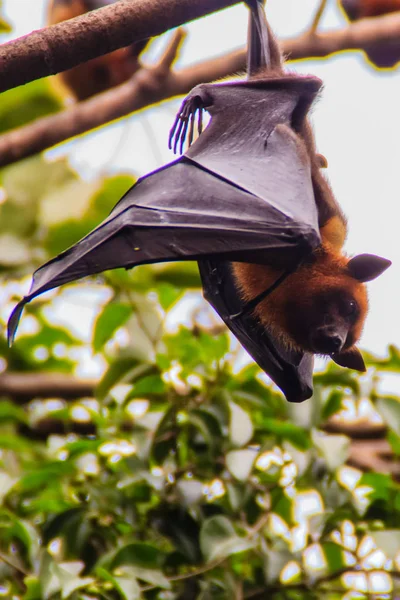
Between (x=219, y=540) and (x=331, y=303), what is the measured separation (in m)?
1.06

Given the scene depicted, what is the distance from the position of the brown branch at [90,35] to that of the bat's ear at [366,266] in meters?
1.16

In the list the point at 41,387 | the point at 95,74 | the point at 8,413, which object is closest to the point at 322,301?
the point at 8,413

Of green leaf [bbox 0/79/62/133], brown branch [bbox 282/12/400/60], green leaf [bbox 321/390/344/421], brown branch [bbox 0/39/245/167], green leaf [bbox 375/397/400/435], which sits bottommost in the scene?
green leaf [bbox 375/397/400/435]

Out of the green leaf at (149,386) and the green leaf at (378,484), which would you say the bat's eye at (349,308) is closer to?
the green leaf at (378,484)

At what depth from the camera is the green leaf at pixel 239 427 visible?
3283 mm

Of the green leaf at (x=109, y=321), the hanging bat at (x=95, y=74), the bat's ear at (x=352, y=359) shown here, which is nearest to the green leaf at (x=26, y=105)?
the hanging bat at (x=95, y=74)

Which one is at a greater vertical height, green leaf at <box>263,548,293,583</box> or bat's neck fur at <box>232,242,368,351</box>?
bat's neck fur at <box>232,242,368,351</box>

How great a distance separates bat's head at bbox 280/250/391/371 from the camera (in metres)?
3.21

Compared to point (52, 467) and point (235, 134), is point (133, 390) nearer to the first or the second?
point (52, 467)

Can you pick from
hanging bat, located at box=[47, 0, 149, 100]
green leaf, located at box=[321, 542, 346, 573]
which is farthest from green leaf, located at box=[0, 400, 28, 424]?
hanging bat, located at box=[47, 0, 149, 100]

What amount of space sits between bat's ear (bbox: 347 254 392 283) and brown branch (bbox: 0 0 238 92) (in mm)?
1156

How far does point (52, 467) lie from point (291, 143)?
5.54 ft

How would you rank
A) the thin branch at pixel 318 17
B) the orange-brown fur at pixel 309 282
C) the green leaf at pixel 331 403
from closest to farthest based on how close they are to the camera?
1. the orange-brown fur at pixel 309 282
2. the green leaf at pixel 331 403
3. the thin branch at pixel 318 17

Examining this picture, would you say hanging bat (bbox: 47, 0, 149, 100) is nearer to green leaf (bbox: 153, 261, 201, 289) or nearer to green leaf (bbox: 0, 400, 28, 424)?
green leaf (bbox: 153, 261, 201, 289)
